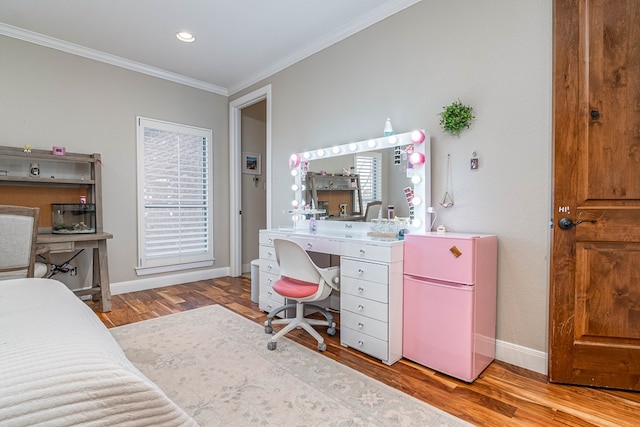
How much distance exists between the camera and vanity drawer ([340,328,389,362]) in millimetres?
2164

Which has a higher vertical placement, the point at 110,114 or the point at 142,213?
the point at 110,114

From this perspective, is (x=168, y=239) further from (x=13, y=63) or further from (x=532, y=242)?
(x=532, y=242)

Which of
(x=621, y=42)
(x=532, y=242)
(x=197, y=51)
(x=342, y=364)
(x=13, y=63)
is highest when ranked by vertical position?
(x=197, y=51)

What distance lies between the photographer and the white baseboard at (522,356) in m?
2.03

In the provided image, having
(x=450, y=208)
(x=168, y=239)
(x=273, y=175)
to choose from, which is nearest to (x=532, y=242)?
(x=450, y=208)

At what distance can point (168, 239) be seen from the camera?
13.7ft

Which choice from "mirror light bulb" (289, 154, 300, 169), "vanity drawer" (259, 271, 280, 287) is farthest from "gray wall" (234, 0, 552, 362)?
"vanity drawer" (259, 271, 280, 287)

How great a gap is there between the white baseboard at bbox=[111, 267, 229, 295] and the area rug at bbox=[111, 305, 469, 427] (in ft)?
4.27

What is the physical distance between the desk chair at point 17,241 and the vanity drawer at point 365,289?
2247 millimetres

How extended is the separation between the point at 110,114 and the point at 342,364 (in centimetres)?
371

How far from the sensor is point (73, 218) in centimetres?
345

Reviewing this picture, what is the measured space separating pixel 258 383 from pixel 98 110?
3.52 meters

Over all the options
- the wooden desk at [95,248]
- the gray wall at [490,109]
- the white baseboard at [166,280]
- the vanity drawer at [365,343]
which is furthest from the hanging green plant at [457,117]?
the white baseboard at [166,280]

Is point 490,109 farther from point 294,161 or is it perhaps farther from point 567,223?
point 294,161
